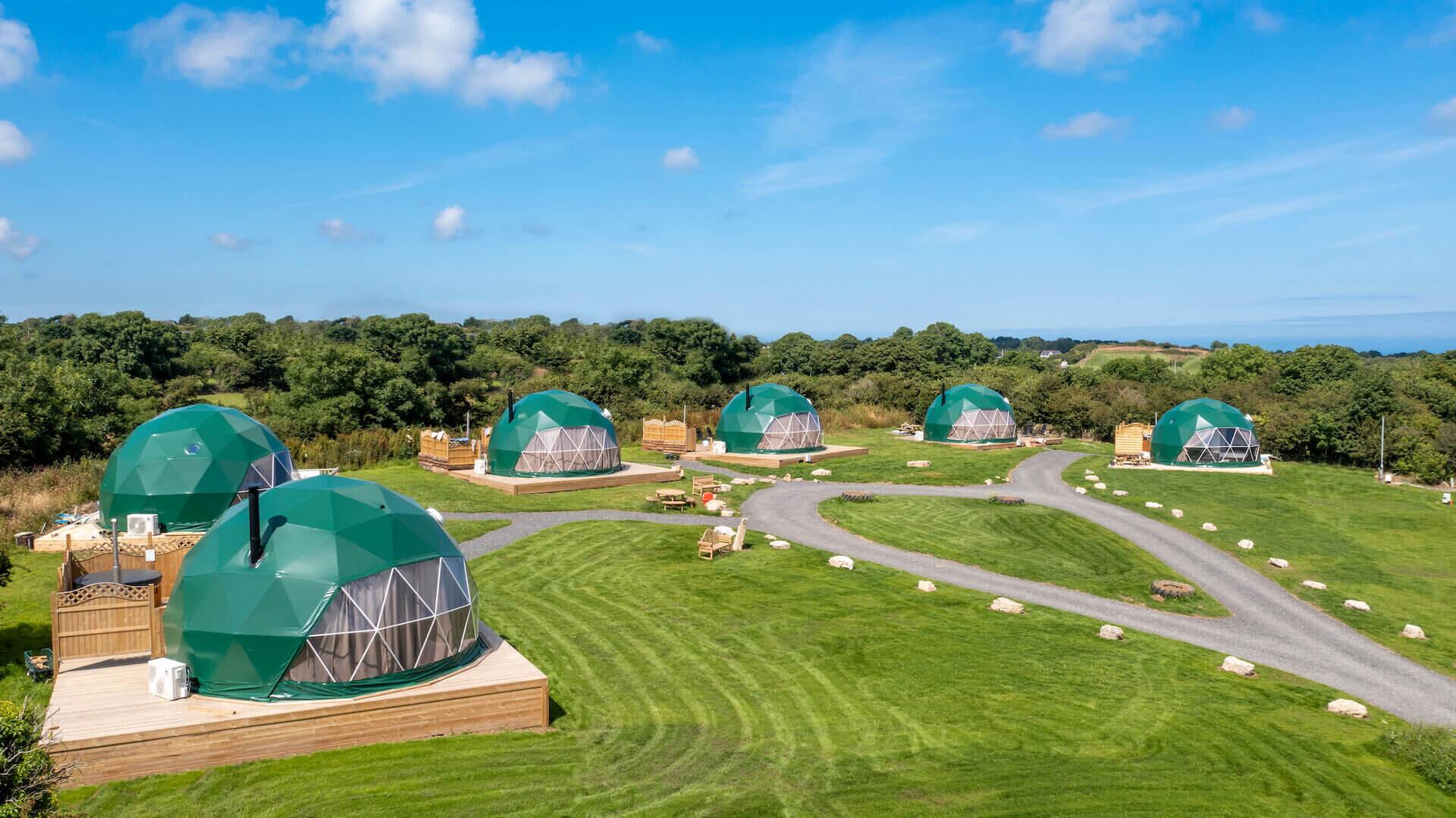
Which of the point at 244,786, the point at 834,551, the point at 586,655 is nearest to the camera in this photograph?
the point at 244,786

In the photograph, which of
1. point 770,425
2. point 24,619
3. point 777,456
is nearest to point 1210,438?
point 777,456

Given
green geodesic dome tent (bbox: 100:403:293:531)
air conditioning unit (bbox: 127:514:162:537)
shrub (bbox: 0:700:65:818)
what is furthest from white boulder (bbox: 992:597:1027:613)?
air conditioning unit (bbox: 127:514:162:537)

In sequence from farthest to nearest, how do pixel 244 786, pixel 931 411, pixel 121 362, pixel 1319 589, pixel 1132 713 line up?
pixel 121 362, pixel 931 411, pixel 1319 589, pixel 1132 713, pixel 244 786

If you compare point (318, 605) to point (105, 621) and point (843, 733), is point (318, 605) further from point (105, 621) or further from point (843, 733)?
point (843, 733)

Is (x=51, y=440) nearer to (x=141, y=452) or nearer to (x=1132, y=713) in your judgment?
(x=141, y=452)

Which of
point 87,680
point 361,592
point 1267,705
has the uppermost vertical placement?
point 361,592

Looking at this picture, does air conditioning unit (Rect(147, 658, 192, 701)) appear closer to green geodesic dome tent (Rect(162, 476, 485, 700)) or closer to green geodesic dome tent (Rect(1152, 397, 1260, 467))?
green geodesic dome tent (Rect(162, 476, 485, 700))

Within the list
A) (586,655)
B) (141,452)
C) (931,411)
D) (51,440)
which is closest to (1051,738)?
(586,655)

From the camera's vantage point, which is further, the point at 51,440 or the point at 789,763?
the point at 51,440
